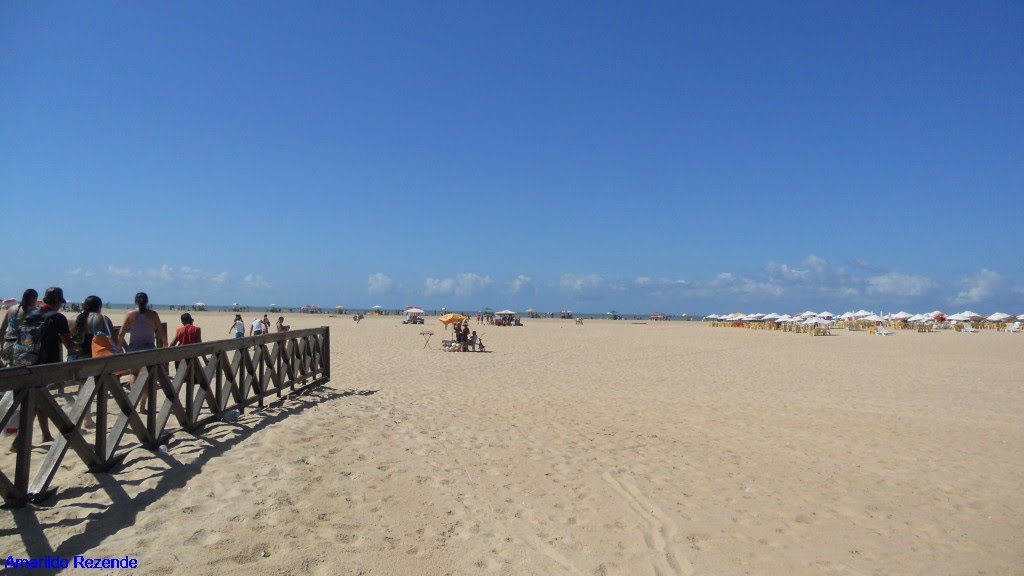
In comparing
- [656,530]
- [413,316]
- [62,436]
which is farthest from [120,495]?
[413,316]

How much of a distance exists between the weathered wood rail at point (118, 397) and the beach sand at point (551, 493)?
184 mm

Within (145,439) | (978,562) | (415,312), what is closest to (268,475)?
(145,439)

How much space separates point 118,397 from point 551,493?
12.3 feet

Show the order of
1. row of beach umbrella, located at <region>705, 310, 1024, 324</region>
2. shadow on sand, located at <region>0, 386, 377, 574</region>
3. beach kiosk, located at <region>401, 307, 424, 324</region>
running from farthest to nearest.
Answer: row of beach umbrella, located at <region>705, 310, 1024, 324</region>
beach kiosk, located at <region>401, 307, 424, 324</region>
shadow on sand, located at <region>0, 386, 377, 574</region>

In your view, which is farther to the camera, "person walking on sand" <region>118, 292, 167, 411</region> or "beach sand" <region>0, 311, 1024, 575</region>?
"person walking on sand" <region>118, 292, 167, 411</region>

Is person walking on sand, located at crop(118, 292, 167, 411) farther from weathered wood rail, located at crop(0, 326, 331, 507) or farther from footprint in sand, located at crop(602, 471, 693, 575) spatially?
footprint in sand, located at crop(602, 471, 693, 575)

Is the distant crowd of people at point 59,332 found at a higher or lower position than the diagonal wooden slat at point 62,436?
higher

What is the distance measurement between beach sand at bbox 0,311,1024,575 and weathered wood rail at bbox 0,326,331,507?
184mm

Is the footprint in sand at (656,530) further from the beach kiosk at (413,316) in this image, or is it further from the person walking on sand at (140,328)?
the beach kiosk at (413,316)

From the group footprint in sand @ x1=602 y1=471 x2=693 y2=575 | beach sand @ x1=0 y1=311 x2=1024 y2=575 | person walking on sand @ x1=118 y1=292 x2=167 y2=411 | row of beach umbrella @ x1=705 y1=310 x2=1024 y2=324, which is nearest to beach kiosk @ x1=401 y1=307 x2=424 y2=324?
row of beach umbrella @ x1=705 y1=310 x2=1024 y2=324

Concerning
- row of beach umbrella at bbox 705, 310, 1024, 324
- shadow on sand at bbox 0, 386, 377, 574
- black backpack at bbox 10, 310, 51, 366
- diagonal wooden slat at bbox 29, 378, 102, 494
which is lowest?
shadow on sand at bbox 0, 386, 377, 574

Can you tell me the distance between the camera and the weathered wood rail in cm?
367

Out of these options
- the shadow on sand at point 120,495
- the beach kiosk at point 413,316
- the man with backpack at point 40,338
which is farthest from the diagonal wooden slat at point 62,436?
the beach kiosk at point 413,316

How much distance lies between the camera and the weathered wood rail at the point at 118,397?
12.0 feet
